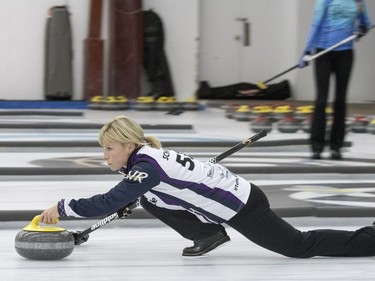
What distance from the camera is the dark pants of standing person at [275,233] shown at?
14.6 ft

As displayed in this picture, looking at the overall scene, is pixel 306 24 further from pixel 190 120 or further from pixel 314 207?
pixel 314 207

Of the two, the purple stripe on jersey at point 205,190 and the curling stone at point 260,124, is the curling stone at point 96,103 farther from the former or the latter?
the purple stripe on jersey at point 205,190

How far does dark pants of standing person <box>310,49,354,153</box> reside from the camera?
7797 mm

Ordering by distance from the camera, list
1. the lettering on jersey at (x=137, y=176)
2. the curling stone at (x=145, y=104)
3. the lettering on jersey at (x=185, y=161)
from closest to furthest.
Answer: the lettering on jersey at (x=137, y=176) → the lettering on jersey at (x=185, y=161) → the curling stone at (x=145, y=104)

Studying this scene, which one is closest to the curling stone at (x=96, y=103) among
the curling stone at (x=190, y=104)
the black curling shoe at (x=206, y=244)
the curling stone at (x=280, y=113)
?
the curling stone at (x=190, y=104)

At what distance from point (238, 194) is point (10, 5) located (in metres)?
11.1

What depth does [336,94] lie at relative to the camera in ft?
26.3

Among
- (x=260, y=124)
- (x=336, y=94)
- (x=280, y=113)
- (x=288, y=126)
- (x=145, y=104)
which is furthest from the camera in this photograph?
(x=145, y=104)


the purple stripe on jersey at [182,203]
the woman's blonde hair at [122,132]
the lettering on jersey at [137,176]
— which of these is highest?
the woman's blonde hair at [122,132]

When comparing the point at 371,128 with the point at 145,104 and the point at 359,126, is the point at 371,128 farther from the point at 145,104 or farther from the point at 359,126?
the point at 145,104

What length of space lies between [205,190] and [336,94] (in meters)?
3.84

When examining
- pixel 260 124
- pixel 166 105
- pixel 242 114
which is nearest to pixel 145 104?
pixel 166 105

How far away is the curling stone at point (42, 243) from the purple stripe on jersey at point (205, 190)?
1.62 ft

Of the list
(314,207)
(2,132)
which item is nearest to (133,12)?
(2,132)
